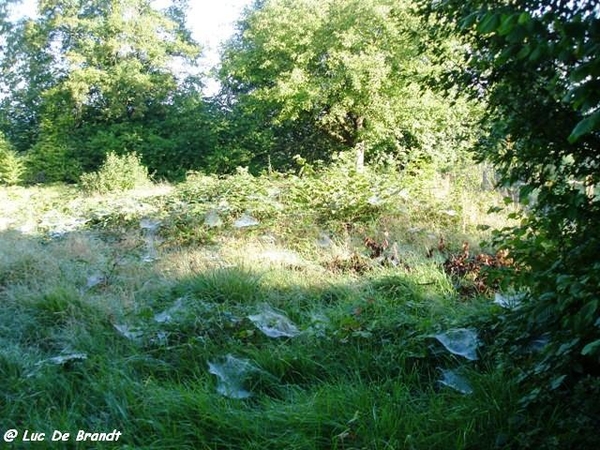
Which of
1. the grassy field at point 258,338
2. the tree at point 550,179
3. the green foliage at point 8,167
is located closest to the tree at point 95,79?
the green foliage at point 8,167

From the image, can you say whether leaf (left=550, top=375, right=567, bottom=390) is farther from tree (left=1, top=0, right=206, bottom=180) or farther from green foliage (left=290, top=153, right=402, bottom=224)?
tree (left=1, top=0, right=206, bottom=180)

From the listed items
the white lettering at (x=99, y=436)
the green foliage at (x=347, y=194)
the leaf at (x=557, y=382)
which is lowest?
the white lettering at (x=99, y=436)

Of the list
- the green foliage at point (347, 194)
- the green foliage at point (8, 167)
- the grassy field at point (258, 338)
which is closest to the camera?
the grassy field at point (258, 338)

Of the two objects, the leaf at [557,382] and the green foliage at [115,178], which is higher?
the leaf at [557,382]

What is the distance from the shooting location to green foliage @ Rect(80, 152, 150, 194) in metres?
14.3

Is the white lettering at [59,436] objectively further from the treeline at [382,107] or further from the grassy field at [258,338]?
the treeline at [382,107]

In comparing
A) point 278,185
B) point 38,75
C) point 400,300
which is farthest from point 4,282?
point 38,75

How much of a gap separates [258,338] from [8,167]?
55.2 ft

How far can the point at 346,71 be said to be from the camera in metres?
14.0

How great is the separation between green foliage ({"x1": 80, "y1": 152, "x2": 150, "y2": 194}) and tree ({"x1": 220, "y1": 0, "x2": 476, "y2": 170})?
440 centimetres

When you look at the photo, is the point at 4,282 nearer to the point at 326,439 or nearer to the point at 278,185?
the point at 326,439

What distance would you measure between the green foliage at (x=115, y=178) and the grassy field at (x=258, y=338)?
7293 millimetres

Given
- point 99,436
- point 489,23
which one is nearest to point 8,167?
point 99,436

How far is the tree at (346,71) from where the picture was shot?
1386 cm
